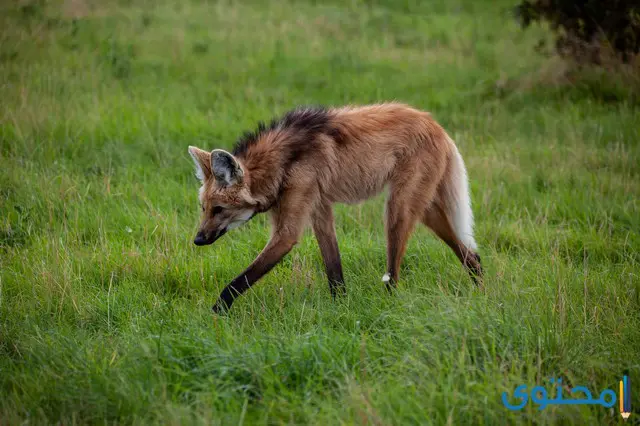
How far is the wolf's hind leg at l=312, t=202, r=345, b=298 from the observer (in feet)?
13.6

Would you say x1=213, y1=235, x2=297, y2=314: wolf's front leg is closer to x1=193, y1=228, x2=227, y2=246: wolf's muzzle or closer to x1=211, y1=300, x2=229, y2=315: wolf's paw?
x1=211, y1=300, x2=229, y2=315: wolf's paw

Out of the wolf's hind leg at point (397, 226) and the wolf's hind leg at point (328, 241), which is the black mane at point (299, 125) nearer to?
the wolf's hind leg at point (328, 241)

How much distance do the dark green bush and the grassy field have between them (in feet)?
1.16

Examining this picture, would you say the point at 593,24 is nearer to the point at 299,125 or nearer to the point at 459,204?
the point at 459,204

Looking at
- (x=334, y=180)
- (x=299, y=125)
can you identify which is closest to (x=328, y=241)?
(x=334, y=180)

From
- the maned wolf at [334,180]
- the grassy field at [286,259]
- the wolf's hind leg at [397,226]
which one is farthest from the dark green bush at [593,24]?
the wolf's hind leg at [397,226]

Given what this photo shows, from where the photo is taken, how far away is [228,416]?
8.63 ft

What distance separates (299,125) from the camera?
4.26 m

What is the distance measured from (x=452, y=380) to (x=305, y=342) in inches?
27.7

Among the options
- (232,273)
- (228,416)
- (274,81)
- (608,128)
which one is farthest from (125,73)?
(228,416)

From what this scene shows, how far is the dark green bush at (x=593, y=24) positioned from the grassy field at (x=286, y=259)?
0.35 metres

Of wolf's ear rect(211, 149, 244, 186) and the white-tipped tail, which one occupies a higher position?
wolf's ear rect(211, 149, 244, 186)

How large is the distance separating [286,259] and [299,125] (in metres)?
0.97

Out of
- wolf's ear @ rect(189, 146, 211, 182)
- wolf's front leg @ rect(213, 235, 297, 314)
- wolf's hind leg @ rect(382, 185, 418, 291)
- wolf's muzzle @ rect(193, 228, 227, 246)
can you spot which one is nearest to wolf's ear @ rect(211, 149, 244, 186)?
wolf's ear @ rect(189, 146, 211, 182)
